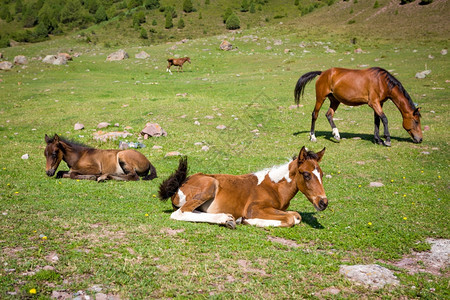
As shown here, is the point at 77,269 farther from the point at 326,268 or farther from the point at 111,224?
the point at 326,268

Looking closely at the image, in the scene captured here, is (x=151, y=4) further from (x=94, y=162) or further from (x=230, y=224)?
(x=230, y=224)

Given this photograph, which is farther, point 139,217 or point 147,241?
point 139,217

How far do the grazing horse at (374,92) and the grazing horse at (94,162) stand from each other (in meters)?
8.53

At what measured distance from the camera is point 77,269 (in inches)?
194

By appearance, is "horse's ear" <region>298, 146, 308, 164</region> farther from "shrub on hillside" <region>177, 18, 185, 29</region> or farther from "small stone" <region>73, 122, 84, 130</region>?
"shrub on hillside" <region>177, 18, 185, 29</region>

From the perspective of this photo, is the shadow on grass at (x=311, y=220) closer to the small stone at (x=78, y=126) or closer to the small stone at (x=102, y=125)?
the small stone at (x=102, y=125)

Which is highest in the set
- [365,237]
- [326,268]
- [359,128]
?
[326,268]

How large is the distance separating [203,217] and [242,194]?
3.10 ft

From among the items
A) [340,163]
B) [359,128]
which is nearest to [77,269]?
[340,163]

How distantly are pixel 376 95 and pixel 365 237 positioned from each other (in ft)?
34.1

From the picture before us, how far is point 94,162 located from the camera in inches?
445

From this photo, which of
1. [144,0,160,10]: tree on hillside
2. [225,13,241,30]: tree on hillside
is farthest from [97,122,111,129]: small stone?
[144,0,160,10]: tree on hillside

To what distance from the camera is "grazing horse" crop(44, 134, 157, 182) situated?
11.0 m

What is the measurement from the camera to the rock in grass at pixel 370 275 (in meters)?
5.04
